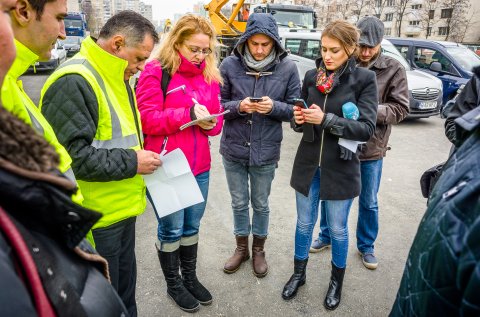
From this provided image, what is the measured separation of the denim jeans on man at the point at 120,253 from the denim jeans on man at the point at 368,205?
1.64 metres

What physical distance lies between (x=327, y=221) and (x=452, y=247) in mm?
1772

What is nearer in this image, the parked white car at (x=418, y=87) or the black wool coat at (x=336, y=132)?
the black wool coat at (x=336, y=132)

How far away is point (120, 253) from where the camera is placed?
210 cm

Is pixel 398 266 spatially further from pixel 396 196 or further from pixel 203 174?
pixel 203 174

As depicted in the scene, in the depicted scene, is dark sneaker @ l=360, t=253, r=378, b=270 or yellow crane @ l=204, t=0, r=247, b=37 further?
yellow crane @ l=204, t=0, r=247, b=37

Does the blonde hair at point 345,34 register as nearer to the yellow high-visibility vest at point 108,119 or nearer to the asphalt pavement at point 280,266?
the yellow high-visibility vest at point 108,119

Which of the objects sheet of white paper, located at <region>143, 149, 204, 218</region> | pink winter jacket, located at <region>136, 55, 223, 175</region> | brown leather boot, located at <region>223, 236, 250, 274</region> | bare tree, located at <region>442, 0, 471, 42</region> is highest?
pink winter jacket, located at <region>136, 55, 223, 175</region>

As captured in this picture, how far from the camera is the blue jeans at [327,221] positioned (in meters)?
2.54

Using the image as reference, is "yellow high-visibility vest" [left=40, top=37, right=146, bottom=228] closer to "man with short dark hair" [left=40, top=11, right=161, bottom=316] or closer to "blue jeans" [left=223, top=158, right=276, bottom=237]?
"man with short dark hair" [left=40, top=11, right=161, bottom=316]

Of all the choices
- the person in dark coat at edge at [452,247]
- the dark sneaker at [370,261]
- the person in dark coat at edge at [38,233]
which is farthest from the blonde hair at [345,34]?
the person in dark coat at edge at [38,233]

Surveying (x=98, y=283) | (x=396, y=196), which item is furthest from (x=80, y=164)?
(x=396, y=196)

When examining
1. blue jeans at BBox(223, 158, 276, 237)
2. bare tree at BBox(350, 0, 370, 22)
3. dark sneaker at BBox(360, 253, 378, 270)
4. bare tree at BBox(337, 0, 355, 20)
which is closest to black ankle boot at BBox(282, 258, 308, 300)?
blue jeans at BBox(223, 158, 276, 237)

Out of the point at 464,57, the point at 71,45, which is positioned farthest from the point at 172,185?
the point at 71,45

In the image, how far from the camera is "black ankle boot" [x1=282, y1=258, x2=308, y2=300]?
267 centimetres
